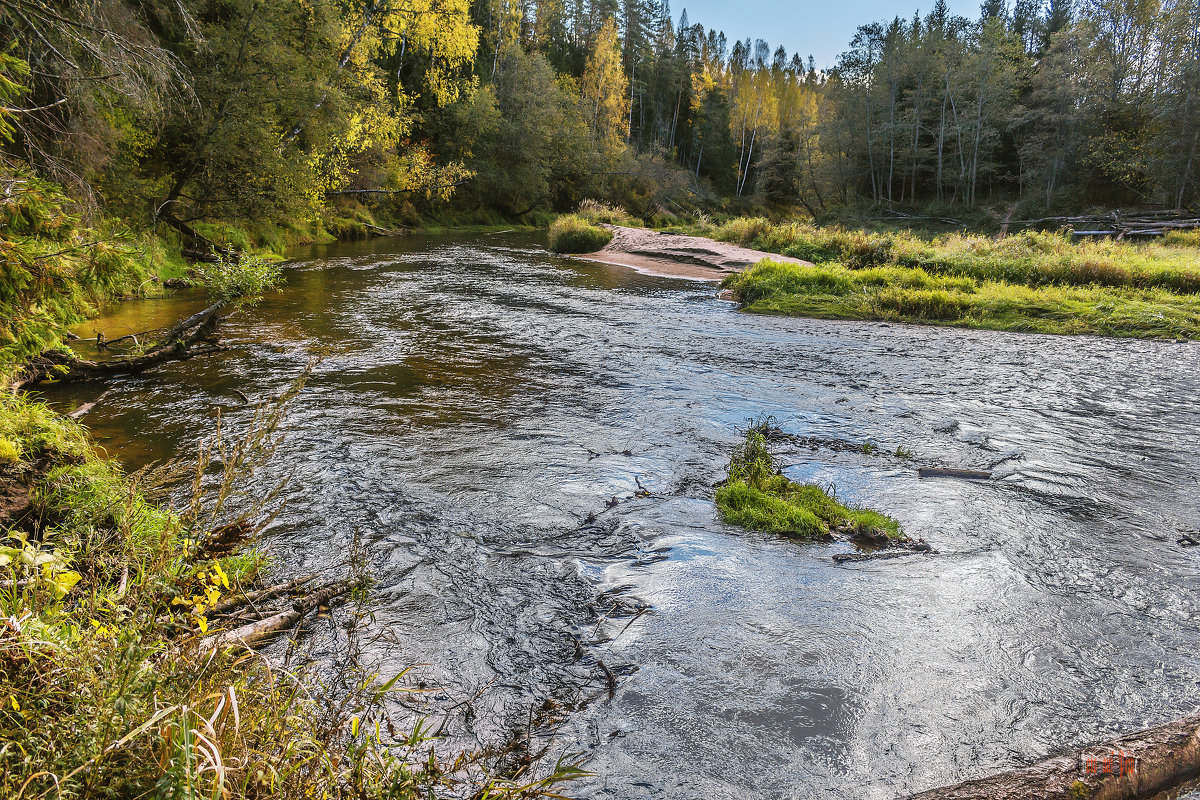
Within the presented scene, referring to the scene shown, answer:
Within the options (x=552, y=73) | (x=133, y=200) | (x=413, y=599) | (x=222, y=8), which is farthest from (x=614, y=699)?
(x=552, y=73)

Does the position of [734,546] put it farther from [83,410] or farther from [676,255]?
[676,255]

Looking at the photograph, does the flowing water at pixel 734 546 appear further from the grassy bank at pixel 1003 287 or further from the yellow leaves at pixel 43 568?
the grassy bank at pixel 1003 287

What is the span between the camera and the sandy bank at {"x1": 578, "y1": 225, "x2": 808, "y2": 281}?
21250 millimetres

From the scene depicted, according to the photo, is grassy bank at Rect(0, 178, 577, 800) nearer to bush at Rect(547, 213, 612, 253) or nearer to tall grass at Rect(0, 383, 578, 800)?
tall grass at Rect(0, 383, 578, 800)

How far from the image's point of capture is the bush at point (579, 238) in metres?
26.7

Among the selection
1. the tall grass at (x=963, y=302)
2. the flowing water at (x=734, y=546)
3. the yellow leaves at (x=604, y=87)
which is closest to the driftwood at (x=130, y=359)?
the flowing water at (x=734, y=546)

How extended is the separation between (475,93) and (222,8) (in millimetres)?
23720

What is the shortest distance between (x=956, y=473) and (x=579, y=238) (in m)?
22.5

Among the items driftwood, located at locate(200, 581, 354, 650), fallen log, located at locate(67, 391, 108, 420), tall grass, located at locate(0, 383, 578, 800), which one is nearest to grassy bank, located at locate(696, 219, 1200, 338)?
fallen log, located at locate(67, 391, 108, 420)

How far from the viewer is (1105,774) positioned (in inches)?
93.0

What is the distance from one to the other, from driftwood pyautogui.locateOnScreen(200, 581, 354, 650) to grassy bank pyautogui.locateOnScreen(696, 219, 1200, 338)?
41.5 ft

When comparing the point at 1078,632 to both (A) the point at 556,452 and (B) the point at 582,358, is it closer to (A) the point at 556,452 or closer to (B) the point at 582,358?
(A) the point at 556,452

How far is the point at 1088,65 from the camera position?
37.7 m

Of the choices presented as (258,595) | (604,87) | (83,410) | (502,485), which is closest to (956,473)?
(502,485)
